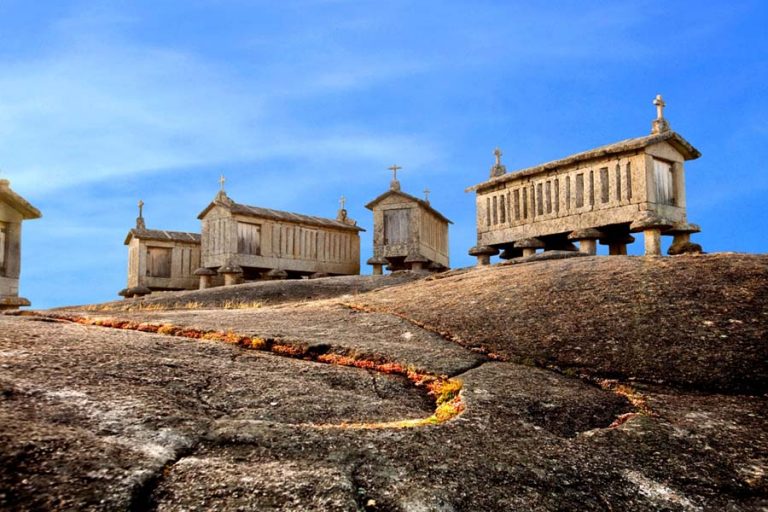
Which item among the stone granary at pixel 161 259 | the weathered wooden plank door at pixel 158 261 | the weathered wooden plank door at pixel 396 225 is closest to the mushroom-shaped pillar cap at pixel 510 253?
the weathered wooden plank door at pixel 396 225

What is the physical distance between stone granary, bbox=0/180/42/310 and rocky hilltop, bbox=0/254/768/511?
10839 mm

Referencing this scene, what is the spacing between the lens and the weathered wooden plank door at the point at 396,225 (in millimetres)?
27234

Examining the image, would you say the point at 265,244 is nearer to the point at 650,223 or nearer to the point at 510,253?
the point at 510,253

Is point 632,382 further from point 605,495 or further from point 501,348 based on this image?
point 605,495

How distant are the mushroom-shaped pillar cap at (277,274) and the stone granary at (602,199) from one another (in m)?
9.96

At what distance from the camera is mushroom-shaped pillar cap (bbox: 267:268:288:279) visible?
28.8m

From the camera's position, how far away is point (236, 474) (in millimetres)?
4602

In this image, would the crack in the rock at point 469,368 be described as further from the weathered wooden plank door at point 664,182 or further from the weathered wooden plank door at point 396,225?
the weathered wooden plank door at point 396,225

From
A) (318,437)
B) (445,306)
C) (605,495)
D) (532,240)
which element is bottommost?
(605,495)

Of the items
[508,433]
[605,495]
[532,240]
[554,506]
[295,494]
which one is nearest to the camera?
[295,494]

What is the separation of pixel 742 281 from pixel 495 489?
7547 mm

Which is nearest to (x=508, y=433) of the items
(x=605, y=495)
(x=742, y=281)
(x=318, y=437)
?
(x=605, y=495)

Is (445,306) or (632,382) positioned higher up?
(445,306)

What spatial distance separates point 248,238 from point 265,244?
2.44 ft
